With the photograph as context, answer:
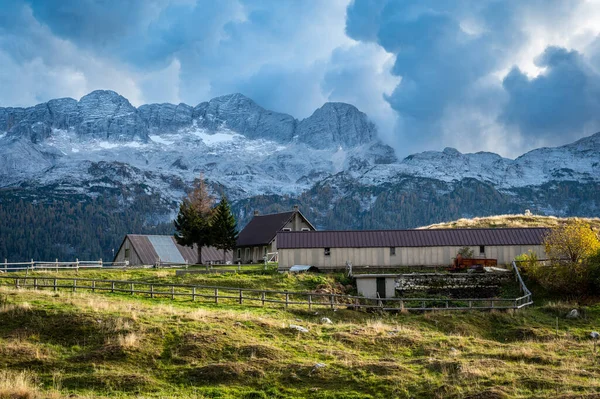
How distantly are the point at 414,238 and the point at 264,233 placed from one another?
85.3 ft

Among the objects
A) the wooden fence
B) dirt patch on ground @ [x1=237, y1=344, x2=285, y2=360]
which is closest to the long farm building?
the wooden fence

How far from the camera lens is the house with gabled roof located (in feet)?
279

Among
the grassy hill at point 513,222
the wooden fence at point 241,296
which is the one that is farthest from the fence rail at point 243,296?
the grassy hill at point 513,222

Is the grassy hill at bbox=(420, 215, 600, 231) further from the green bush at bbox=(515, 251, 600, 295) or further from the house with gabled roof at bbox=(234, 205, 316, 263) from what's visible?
the green bush at bbox=(515, 251, 600, 295)

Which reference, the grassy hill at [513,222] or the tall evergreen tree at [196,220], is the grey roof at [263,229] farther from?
the grassy hill at [513,222]

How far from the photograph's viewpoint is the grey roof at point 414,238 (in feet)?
220

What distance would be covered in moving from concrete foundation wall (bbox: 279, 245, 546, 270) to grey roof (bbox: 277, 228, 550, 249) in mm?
451

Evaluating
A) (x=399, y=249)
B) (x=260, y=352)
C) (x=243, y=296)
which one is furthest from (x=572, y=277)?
(x=260, y=352)

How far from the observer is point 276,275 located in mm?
Result: 59406

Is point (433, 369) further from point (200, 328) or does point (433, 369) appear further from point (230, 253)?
point (230, 253)

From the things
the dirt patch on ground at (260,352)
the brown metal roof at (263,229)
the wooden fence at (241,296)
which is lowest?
the dirt patch on ground at (260,352)

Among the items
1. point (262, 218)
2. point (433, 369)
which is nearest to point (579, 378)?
point (433, 369)

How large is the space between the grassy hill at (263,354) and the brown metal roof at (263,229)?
44.2m

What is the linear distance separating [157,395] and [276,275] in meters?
35.0
